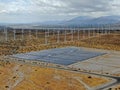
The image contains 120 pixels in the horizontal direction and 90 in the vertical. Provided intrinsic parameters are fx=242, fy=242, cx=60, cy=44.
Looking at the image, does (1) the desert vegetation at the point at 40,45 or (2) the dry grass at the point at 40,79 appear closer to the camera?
(2) the dry grass at the point at 40,79

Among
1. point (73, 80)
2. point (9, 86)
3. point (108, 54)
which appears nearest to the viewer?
point (9, 86)

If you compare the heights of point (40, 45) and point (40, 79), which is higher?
point (40, 45)

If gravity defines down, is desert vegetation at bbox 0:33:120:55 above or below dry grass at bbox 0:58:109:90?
above

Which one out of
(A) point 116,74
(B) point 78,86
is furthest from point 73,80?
(A) point 116,74

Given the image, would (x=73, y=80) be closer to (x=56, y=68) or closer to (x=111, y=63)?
(x=56, y=68)

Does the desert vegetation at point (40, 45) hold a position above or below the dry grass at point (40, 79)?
above

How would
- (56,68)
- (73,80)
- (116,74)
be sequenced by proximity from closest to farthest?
(73,80) < (116,74) < (56,68)

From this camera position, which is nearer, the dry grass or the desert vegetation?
the dry grass

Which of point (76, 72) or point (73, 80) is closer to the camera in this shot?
point (73, 80)

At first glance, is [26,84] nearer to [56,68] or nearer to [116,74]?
[56,68]

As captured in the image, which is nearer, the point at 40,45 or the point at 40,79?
the point at 40,79
